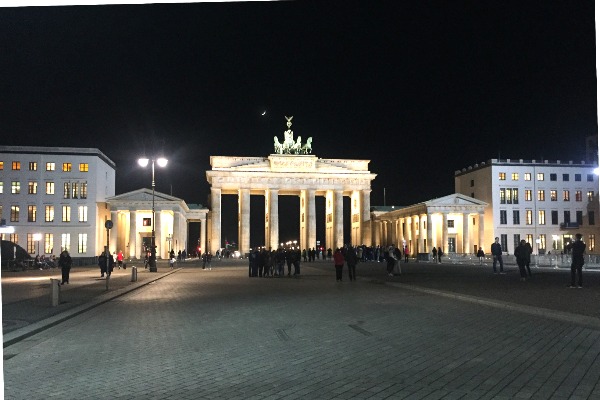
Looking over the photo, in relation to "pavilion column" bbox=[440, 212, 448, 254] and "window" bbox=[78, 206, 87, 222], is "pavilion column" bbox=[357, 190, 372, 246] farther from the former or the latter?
"window" bbox=[78, 206, 87, 222]

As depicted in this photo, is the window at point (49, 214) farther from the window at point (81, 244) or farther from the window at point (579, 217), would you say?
the window at point (579, 217)

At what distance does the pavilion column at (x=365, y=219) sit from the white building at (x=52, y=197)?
39125 millimetres

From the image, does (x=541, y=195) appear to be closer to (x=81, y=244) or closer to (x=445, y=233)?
(x=445, y=233)

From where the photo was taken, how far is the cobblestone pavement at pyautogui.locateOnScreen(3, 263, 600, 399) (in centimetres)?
718

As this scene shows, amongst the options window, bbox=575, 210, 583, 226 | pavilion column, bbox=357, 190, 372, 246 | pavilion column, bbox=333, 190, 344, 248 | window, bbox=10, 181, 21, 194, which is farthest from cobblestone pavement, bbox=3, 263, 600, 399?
window, bbox=575, 210, 583, 226

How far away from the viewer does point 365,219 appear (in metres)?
93.9

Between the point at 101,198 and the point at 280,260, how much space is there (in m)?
53.3

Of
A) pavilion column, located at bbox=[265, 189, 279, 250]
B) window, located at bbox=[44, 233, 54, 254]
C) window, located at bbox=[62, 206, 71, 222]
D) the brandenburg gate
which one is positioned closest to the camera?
window, located at bbox=[44, 233, 54, 254]

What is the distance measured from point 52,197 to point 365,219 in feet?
149

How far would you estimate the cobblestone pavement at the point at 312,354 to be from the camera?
7.18 metres

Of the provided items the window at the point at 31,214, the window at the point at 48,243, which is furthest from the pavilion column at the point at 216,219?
the window at the point at 31,214

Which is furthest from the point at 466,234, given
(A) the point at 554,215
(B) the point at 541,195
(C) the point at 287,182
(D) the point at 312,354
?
(D) the point at 312,354

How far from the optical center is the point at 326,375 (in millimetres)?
7922

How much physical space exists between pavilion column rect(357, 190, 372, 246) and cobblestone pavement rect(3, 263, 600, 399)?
76.2 metres
